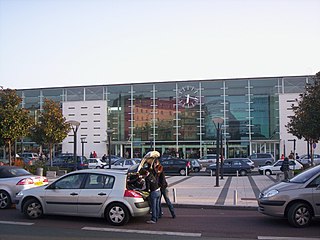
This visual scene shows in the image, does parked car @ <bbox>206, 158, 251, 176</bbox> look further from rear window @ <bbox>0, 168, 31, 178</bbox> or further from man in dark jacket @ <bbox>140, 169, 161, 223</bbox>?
man in dark jacket @ <bbox>140, 169, 161, 223</bbox>

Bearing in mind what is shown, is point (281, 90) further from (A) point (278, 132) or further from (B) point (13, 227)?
(B) point (13, 227)

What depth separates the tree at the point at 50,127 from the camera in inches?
1331

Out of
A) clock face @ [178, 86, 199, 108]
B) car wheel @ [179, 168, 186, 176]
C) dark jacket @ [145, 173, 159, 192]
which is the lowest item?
car wheel @ [179, 168, 186, 176]

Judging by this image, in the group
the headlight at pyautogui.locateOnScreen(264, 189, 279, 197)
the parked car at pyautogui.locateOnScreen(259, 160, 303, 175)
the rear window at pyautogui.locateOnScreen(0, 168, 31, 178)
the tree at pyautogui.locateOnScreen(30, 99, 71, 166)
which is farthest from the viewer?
the tree at pyautogui.locateOnScreen(30, 99, 71, 166)

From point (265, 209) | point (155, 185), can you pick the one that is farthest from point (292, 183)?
point (155, 185)

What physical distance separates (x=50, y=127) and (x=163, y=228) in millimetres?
24896

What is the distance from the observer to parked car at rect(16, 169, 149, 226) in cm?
1069

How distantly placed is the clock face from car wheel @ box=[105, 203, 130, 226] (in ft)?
155

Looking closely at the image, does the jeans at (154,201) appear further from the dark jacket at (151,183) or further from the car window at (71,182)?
the car window at (71,182)

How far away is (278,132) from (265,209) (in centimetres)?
4543

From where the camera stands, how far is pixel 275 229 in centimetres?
1036

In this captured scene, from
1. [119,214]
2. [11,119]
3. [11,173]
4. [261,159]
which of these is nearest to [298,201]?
[119,214]

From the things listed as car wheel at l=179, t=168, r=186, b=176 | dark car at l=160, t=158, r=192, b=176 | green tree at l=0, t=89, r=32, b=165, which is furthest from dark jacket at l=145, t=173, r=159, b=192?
car wheel at l=179, t=168, r=186, b=176

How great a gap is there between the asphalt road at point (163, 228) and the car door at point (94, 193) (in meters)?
0.38
